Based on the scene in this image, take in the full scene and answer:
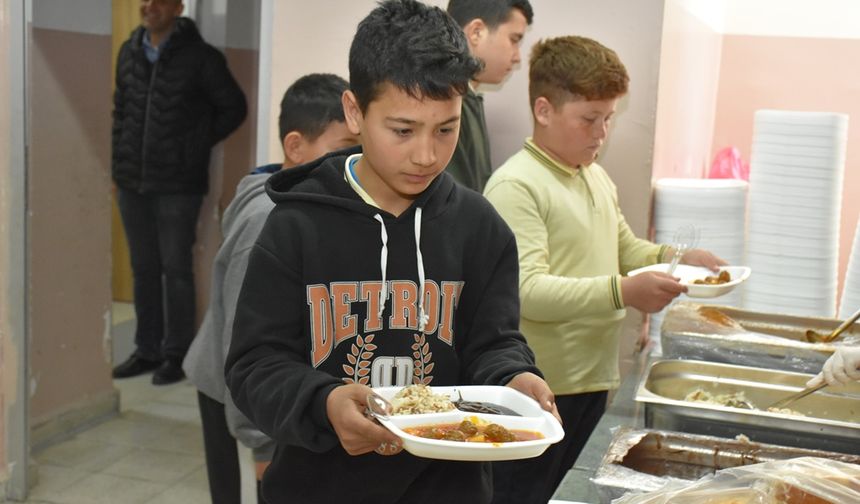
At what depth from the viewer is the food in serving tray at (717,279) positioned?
94.6 inches

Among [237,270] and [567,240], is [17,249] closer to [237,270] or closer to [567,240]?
[237,270]

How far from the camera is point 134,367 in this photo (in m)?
4.79

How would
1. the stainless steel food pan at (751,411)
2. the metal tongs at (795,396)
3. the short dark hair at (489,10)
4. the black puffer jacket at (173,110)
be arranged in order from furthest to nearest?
the black puffer jacket at (173,110)
the short dark hair at (489,10)
the metal tongs at (795,396)
the stainless steel food pan at (751,411)

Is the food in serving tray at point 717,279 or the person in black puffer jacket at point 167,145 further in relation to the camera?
the person in black puffer jacket at point 167,145

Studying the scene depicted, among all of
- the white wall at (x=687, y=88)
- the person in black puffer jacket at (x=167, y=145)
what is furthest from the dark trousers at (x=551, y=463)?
the person in black puffer jacket at (x=167, y=145)

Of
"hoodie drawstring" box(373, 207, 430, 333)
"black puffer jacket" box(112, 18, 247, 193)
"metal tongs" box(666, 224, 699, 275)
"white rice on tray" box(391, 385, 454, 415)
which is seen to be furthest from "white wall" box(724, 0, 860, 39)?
"white rice on tray" box(391, 385, 454, 415)

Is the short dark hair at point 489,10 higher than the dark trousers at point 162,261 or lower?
higher

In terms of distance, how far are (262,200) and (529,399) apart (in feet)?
3.04

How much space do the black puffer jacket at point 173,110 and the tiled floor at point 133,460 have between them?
3.43 ft

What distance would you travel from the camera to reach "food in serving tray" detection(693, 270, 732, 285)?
2.40m

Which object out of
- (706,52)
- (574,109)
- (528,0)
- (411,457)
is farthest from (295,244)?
(706,52)

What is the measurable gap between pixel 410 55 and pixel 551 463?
1.34 m

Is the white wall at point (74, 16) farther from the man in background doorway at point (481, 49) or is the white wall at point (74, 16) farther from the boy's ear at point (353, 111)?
the boy's ear at point (353, 111)

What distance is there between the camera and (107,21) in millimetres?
3764
